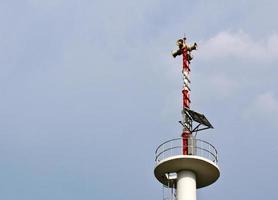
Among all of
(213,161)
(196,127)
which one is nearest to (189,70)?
(196,127)

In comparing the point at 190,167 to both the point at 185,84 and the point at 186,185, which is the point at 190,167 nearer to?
the point at 186,185

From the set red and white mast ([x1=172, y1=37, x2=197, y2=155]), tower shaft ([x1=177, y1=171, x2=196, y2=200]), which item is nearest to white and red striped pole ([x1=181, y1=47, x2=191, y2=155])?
red and white mast ([x1=172, y1=37, x2=197, y2=155])

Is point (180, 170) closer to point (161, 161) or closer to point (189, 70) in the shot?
point (161, 161)

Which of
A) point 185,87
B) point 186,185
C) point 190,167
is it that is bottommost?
point 186,185

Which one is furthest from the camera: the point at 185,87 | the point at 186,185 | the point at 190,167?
the point at 185,87

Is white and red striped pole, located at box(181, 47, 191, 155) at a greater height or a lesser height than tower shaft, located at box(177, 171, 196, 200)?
greater

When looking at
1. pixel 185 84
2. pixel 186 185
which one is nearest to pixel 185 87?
pixel 185 84

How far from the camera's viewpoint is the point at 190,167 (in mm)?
49000

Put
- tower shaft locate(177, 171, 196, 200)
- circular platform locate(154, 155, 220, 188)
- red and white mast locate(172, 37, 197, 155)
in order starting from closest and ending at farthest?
tower shaft locate(177, 171, 196, 200) → circular platform locate(154, 155, 220, 188) → red and white mast locate(172, 37, 197, 155)

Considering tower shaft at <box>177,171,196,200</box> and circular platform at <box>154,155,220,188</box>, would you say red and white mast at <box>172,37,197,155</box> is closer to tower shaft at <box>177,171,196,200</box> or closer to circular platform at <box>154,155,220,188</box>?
circular platform at <box>154,155,220,188</box>

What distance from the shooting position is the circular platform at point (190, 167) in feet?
159

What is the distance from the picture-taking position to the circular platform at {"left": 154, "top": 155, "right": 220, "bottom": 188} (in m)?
48.5

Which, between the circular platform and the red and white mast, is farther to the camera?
the red and white mast

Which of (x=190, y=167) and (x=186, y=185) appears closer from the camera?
(x=186, y=185)
